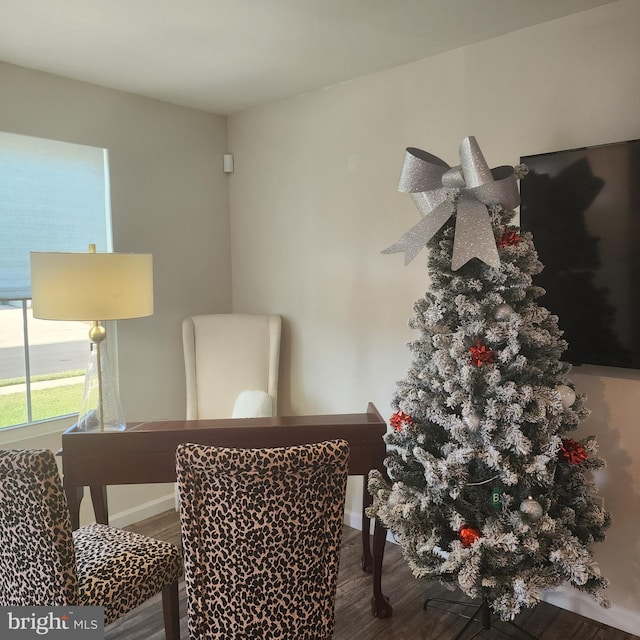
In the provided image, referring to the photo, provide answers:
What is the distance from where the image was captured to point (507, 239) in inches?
75.3

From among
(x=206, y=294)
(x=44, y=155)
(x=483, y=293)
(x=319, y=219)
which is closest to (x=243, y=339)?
(x=206, y=294)

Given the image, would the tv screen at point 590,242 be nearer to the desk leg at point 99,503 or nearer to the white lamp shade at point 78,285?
the white lamp shade at point 78,285

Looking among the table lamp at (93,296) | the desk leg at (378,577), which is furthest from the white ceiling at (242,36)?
the desk leg at (378,577)

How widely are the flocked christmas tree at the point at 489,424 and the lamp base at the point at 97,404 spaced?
3.92ft

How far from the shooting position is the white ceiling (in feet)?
7.17

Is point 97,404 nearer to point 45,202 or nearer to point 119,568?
point 119,568

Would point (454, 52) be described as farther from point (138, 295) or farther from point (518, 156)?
point (138, 295)

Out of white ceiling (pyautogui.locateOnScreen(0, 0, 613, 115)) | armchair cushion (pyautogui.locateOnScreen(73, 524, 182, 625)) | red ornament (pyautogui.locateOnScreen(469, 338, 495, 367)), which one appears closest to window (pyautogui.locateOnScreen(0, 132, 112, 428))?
white ceiling (pyautogui.locateOnScreen(0, 0, 613, 115))

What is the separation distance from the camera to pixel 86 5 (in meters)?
2.15

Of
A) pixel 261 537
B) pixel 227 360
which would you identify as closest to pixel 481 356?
pixel 261 537

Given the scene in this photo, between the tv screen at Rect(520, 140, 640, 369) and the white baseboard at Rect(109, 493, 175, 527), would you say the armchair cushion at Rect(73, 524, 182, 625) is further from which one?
the tv screen at Rect(520, 140, 640, 369)

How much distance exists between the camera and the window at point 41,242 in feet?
9.29

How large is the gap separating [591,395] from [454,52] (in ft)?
5.57

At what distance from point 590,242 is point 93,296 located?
1990 millimetres
